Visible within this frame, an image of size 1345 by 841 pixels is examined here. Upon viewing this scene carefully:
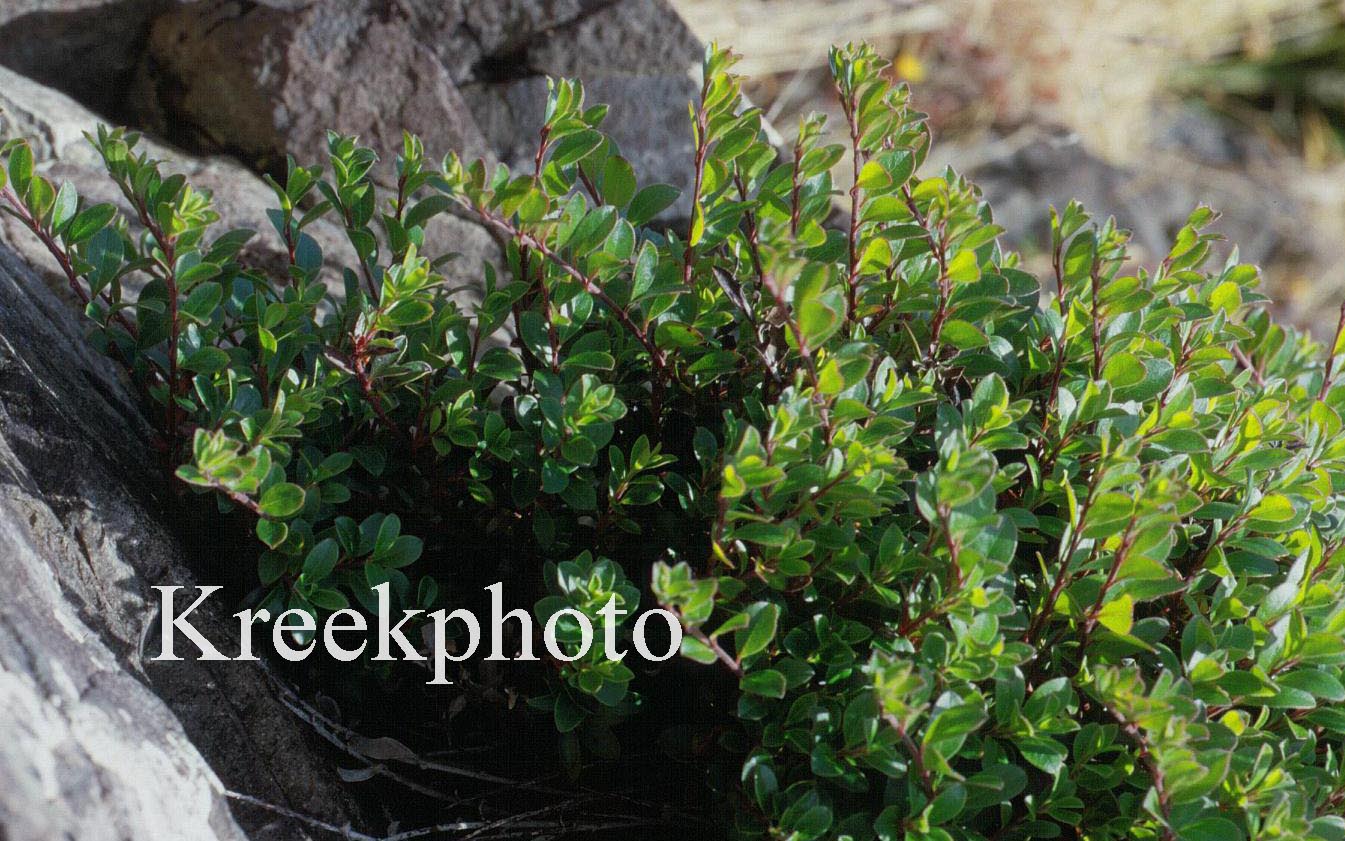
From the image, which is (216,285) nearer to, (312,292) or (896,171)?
(312,292)

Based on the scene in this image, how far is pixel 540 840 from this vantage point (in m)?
1.56

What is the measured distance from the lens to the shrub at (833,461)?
123 centimetres

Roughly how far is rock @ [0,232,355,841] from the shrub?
106 mm

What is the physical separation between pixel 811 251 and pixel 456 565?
62 cm

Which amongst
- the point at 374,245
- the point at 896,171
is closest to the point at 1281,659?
the point at 896,171

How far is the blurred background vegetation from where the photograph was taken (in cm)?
501

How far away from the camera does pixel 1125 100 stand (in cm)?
588

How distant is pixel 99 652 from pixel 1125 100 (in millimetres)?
5644

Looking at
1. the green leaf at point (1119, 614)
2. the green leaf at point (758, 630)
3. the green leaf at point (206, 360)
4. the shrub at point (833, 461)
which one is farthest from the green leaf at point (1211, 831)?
the green leaf at point (206, 360)

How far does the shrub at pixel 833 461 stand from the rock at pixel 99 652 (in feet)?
0.35

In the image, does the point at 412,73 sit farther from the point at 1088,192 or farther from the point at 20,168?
the point at 1088,192

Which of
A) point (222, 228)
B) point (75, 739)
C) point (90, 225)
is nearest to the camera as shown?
point (75, 739)

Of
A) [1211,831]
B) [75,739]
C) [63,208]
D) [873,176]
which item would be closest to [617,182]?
[873,176]

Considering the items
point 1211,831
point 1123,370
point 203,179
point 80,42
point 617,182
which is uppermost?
point 80,42
